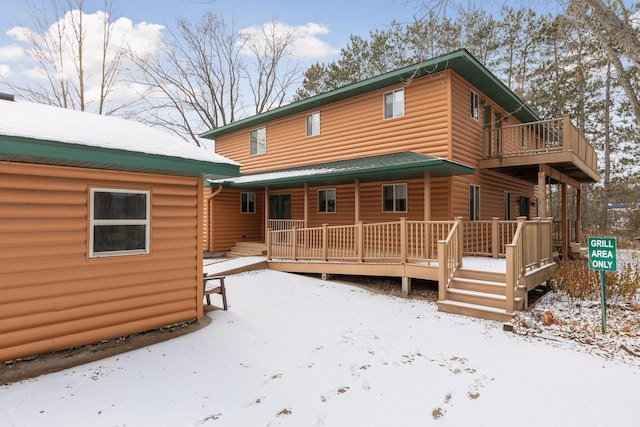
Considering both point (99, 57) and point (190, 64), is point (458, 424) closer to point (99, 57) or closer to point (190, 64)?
point (99, 57)

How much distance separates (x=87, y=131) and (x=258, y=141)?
39.5 ft

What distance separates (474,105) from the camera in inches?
463

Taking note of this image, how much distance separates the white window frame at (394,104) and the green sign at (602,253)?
23.8 feet

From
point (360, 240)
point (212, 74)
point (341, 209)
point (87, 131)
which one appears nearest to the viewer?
point (87, 131)

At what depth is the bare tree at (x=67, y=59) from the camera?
17.2 meters

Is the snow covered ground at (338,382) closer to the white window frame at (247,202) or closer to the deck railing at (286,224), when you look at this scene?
the deck railing at (286,224)

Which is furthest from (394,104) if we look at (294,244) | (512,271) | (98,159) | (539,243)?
(98,159)

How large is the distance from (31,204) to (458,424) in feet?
18.5

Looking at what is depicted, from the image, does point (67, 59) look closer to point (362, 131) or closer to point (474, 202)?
point (362, 131)

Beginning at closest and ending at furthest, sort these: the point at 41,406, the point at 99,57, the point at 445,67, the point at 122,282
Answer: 1. the point at 41,406
2. the point at 122,282
3. the point at 445,67
4. the point at 99,57

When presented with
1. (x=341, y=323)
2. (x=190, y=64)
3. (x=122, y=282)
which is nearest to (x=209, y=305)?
(x=122, y=282)

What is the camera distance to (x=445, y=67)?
1016 centimetres

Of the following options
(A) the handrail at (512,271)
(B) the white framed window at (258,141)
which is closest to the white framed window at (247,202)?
(B) the white framed window at (258,141)

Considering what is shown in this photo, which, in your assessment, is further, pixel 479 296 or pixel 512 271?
pixel 479 296
